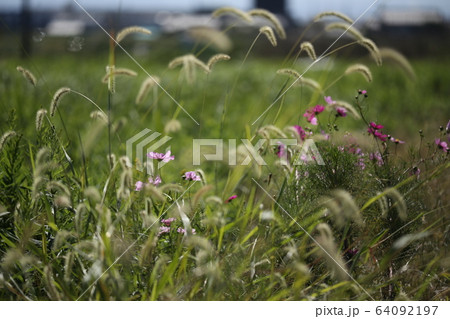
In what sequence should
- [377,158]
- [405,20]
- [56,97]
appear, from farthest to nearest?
[405,20] < [377,158] < [56,97]

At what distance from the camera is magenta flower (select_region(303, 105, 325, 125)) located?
85.0 inches

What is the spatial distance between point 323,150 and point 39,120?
1.19 m

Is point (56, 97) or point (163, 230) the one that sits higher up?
point (56, 97)

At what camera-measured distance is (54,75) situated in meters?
7.50

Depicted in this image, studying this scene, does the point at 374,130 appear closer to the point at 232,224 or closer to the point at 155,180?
the point at 232,224

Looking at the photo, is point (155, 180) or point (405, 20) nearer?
point (155, 180)

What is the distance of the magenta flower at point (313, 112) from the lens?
7.08 feet

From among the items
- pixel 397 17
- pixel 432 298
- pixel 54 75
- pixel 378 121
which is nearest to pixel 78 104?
pixel 54 75

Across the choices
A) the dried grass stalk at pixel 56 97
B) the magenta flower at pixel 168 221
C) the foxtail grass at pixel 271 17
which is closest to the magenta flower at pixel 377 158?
the foxtail grass at pixel 271 17

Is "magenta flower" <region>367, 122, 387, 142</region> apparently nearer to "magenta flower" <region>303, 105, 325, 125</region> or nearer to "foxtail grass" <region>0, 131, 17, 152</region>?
"magenta flower" <region>303, 105, 325, 125</region>

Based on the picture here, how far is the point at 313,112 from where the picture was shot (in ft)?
7.14

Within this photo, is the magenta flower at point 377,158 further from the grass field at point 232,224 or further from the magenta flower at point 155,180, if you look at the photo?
the magenta flower at point 155,180

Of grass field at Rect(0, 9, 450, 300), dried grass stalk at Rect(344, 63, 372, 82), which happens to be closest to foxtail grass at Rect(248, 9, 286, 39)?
grass field at Rect(0, 9, 450, 300)

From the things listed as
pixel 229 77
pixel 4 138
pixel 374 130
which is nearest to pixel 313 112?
pixel 374 130
